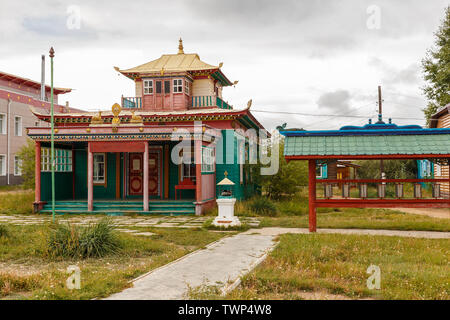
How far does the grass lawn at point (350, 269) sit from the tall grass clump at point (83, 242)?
3.57 meters

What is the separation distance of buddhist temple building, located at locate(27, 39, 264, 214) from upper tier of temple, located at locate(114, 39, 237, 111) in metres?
0.05

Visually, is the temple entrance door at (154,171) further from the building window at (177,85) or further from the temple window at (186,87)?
the temple window at (186,87)

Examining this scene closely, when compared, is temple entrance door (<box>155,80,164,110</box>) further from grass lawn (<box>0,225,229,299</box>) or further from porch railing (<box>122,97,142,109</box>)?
grass lawn (<box>0,225,229,299</box>)

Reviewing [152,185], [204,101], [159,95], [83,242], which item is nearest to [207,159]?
[152,185]

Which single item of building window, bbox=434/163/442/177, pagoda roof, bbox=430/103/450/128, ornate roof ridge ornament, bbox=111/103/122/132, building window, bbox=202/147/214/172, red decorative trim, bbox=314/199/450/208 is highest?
pagoda roof, bbox=430/103/450/128

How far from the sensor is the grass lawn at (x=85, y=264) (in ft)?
21.0

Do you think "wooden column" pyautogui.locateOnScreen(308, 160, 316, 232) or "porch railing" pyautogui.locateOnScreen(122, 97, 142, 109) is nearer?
"wooden column" pyautogui.locateOnScreen(308, 160, 316, 232)

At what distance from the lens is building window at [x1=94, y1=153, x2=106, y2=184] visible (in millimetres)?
22859

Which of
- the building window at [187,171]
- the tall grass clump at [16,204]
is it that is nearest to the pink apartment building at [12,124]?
the tall grass clump at [16,204]

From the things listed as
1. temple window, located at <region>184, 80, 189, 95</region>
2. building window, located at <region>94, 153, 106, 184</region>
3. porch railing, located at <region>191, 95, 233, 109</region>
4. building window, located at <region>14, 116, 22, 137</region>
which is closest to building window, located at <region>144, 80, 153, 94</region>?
temple window, located at <region>184, 80, 189, 95</region>

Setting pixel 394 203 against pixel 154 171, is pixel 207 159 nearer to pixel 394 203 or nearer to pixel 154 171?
pixel 154 171

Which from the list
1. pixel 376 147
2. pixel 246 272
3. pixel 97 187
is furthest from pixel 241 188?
pixel 246 272

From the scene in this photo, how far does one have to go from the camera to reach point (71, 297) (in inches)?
237
